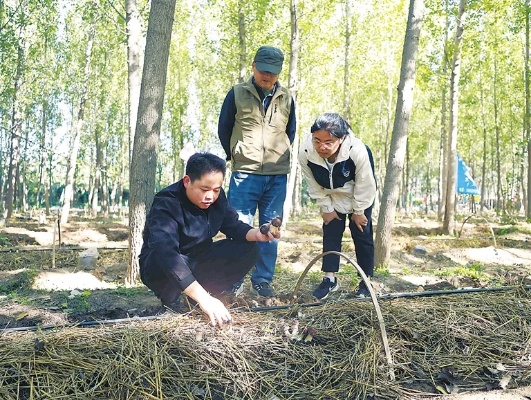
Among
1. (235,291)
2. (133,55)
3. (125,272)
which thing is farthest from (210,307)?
(133,55)

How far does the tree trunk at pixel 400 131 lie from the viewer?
5.82 m

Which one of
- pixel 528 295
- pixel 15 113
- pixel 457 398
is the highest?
pixel 15 113

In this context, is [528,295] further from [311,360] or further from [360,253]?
[311,360]

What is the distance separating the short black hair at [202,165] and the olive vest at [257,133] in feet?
3.50

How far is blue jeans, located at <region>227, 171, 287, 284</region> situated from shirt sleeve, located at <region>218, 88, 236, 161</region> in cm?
29

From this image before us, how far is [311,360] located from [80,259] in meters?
5.27

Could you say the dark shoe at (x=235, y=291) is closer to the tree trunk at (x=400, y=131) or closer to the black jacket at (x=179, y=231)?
the black jacket at (x=179, y=231)

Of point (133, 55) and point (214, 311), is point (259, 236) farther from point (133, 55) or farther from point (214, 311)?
point (133, 55)

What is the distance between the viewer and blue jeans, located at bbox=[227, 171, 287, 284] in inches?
152

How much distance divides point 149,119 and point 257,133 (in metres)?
1.52

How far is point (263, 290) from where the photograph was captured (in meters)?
3.77

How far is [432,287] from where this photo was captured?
13.9ft

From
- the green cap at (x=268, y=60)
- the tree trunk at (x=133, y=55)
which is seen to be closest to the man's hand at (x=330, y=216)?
the green cap at (x=268, y=60)

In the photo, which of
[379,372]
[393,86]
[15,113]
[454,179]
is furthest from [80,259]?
[393,86]
